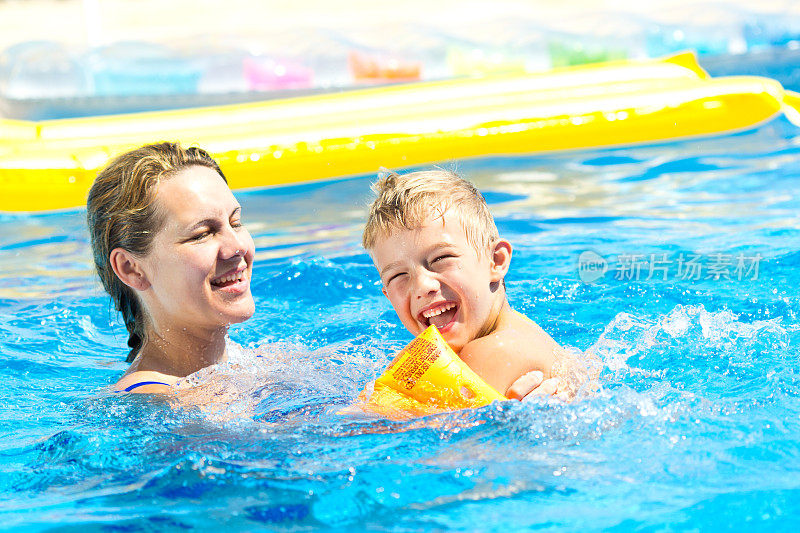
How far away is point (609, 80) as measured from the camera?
8.04 metres

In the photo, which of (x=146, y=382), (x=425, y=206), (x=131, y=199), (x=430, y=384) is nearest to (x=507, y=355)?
(x=430, y=384)

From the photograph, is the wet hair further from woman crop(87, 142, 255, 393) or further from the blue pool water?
the blue pool water

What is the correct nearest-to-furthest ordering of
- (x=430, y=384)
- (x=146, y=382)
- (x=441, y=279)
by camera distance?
(x=430, y=384) → (x=441, y=279) → (x=146, y=382)

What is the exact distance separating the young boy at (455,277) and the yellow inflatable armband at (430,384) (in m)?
0.12

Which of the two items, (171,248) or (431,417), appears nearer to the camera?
(431,417)

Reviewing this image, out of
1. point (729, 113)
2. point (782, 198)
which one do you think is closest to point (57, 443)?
point (782, 198)

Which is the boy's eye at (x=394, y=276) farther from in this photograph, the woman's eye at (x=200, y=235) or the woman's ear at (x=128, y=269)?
the woman's ear at (x=128, y=269)

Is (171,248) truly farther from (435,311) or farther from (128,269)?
(435,311)

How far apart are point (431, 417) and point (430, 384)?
0.10 meters

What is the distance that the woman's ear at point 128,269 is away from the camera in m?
3.12

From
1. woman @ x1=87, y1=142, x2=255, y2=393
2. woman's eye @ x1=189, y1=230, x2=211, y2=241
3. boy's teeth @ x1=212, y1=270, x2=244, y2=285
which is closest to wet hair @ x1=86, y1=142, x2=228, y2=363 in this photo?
woman @ x1=87, y1=142, x2=255, y2=393

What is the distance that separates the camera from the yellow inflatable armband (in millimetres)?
2770

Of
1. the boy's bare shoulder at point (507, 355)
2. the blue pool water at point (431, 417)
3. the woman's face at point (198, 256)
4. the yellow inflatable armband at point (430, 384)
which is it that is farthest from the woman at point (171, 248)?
the boy's bare shoulder at point (507, 355)

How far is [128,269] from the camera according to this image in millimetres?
3146
